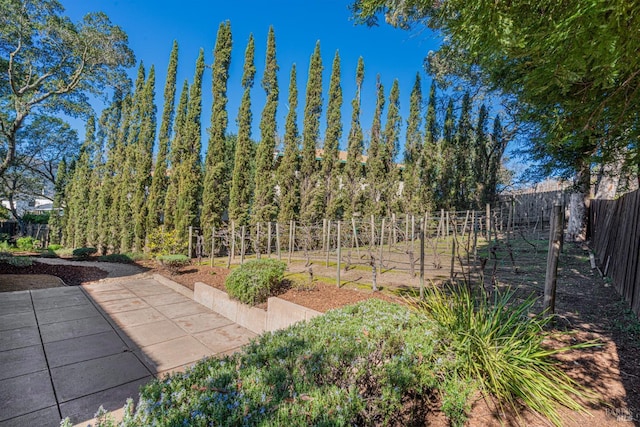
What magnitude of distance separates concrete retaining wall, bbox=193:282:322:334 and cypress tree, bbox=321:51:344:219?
30.1ft

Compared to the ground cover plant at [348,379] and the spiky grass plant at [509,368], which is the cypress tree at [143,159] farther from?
the spiky grass plant at [509,368]

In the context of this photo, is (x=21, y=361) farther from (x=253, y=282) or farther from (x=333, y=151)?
(x=333, y=151)

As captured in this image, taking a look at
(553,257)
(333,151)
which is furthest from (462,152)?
(553,257)

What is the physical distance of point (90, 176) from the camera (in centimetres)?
1834

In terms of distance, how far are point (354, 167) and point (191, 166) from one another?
8.16 meters

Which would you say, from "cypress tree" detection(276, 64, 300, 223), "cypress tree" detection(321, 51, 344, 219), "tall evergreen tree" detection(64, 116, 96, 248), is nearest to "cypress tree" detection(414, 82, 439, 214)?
"cypress tree" detection(321, 51, 344, 219)

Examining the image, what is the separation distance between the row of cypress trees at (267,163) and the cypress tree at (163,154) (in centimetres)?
5

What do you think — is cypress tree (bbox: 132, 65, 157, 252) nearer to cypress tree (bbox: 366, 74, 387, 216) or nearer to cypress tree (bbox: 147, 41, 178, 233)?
cypress tree (bbox: 147, 41, 178, 233)

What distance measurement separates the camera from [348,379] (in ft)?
5.63

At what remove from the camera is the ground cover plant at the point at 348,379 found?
1.35 metres

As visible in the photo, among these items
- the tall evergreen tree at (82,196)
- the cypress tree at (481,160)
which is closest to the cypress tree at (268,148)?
the cypress tree at (481,160)

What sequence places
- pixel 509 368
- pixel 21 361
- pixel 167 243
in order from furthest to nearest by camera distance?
pixel 167 243 → pixel 21 361 → pixel 509 368

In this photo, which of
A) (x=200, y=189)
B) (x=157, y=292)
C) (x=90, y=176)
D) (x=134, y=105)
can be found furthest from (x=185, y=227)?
(x=90, y=176)

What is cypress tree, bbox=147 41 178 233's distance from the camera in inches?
534
